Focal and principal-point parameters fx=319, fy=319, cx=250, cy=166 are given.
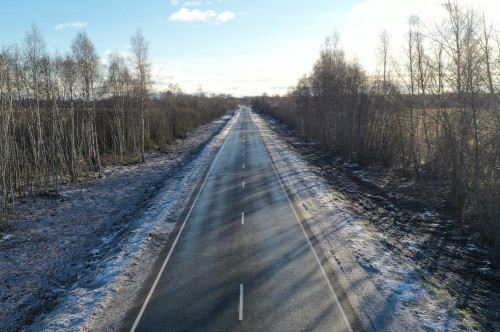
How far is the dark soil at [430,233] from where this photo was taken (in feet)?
33.7

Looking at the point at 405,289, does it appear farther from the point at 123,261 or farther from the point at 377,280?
the point at 123,261

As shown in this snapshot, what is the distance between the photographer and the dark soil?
33.7 feet

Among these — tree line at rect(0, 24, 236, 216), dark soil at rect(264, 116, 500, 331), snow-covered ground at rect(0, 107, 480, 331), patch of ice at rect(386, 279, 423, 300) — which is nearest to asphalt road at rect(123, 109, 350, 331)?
snow-covered ground at rect(0, 107, 480, 331)

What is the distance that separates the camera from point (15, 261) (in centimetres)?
1273

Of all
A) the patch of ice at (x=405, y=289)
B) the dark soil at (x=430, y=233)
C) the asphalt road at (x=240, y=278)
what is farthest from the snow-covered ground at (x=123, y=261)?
the asphalt road at (x=240, y=278)

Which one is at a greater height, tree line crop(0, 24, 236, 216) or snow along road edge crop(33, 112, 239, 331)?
tree line crop(0, 24, 236, 216)

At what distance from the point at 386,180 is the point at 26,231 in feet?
76.8

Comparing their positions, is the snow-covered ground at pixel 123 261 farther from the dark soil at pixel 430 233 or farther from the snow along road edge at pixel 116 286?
the dark soil at pixel 430 233

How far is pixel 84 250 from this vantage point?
13.9 m

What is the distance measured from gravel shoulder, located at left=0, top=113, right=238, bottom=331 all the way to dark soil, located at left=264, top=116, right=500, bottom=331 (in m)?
10.3

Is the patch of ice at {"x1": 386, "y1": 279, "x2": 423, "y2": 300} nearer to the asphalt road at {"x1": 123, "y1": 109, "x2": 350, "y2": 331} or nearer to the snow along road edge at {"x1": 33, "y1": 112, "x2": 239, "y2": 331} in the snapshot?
the asphalt road at {"x1": 123, "y1": 109, "x2": 350, "y2": 331}

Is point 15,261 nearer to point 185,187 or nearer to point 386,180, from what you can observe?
point 185,187

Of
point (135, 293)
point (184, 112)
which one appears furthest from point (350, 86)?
point (184, 112)

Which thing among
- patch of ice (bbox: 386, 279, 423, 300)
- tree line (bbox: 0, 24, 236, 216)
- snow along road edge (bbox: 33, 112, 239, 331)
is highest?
tree line (bbox: 0, 24, 236, 216)
